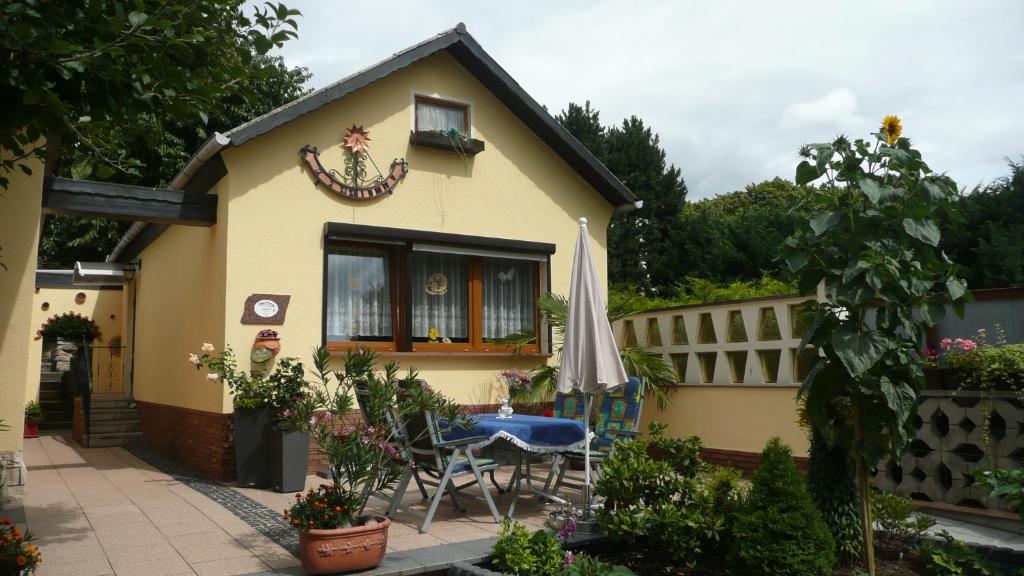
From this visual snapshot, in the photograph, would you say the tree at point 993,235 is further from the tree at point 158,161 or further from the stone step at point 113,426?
the tree at point 158,161

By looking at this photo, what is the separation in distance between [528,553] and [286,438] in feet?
12.5

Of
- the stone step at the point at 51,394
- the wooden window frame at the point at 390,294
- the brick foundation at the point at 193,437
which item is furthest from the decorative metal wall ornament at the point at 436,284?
the stone step at the point at 51,394

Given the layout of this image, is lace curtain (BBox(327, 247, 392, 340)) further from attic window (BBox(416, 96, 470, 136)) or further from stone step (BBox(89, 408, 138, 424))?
stone step (BBox(89, 408, 138, 424))

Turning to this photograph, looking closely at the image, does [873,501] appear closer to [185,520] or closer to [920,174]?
[920,174]

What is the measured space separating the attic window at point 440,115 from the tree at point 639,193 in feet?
32.6

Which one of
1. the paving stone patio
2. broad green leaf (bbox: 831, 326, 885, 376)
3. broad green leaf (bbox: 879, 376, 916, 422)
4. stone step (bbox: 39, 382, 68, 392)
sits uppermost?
broad green leaf (bbox: 831, 326, 885, 376)

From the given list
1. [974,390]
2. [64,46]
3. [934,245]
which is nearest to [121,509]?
[64,46]

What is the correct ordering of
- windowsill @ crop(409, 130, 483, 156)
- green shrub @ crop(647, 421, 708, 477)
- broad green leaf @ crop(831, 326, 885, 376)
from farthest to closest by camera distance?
windowsill @ crop(409, 130, 483, 156) < green shrub @ crop(647, 421, 708, 477) < broad green leaf @ crop(831, 326, 885, 376)

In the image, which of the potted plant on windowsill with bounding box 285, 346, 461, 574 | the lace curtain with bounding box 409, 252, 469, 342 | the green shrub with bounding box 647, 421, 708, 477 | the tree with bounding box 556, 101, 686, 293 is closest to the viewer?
the potted plant on windowsill with bounding box 285, 346, 461, 574

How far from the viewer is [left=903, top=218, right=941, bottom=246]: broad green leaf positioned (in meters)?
Answer: 4.42

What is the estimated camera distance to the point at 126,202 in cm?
834

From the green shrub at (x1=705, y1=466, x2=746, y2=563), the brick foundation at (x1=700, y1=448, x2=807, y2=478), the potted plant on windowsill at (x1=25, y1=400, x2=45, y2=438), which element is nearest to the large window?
the brick foundation at (x1=700, y1=448, x2=807, y2=478)

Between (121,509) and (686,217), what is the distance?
16.4 meters

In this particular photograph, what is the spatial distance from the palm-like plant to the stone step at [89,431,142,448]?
656 centimetres
